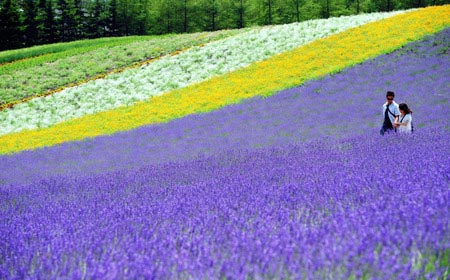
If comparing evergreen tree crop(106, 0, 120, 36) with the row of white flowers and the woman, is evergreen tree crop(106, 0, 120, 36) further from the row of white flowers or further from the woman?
the woman

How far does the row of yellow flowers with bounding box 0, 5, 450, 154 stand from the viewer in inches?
748

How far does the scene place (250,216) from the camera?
386cm

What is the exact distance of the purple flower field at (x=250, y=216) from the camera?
104 inches

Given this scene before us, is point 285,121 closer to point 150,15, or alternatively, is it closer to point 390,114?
point 390,114

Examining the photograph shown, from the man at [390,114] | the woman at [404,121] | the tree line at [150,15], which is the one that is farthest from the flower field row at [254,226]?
the tree line at [150,15]

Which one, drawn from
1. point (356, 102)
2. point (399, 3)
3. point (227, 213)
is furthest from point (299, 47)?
point (399, 3)

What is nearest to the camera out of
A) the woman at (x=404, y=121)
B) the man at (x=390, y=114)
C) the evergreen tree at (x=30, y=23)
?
the woman at (x=404, y=121)

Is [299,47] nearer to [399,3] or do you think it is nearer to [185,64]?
[185,64]

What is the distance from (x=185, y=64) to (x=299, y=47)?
6.45 metres

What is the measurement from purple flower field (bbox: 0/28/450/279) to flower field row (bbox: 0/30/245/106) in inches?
736

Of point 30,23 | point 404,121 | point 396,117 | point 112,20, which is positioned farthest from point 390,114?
point 112,20

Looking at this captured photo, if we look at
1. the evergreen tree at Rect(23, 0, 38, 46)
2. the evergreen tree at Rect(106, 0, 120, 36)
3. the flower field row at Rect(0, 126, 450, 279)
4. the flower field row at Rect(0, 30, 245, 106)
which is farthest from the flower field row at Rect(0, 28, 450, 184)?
the evergreen tree at Rect(106, 0, 120, 36)

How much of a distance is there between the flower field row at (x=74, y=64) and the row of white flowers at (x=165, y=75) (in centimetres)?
226

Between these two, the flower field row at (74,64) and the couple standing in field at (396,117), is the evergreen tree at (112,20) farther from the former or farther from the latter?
the couple standing in field at (396,117)
